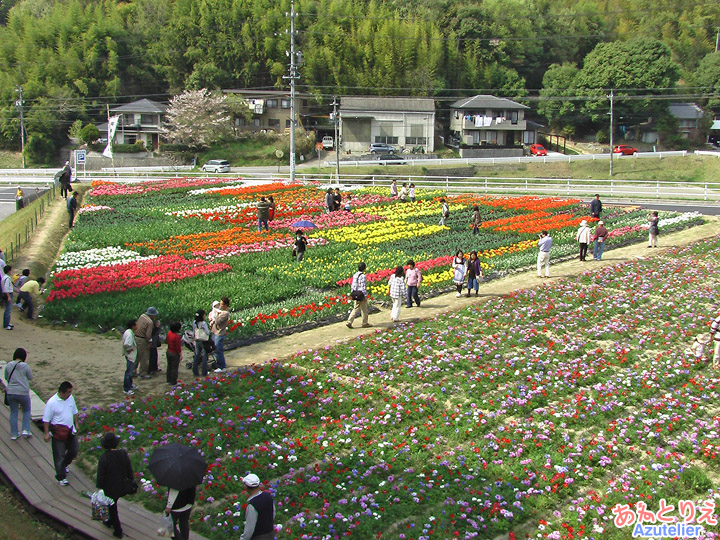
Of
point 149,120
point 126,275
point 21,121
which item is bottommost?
point 126,275

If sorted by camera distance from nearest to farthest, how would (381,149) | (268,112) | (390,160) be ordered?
(390,160) < (381,149) < (268,112)

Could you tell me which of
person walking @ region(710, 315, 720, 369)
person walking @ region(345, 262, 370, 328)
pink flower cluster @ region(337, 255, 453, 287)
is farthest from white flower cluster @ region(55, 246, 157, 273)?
person walking @ region(710, 315, 720, 369)

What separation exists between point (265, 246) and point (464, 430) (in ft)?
62.1

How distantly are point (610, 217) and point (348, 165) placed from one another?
→ 1436 inches

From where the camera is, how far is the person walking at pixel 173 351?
1544 centimetres

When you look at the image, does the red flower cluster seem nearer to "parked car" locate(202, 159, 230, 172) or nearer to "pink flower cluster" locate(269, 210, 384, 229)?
"pink flower cluster" locate(269, 210, 384, 229)

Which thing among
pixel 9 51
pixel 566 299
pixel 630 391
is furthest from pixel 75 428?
pixel 9 51

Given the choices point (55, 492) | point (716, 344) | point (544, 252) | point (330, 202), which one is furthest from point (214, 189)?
point (55, 492)

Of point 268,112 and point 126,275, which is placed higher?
point 268,112

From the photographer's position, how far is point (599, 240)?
2691 cm

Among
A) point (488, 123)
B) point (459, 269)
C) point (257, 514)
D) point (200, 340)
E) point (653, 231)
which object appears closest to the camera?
point (257, 514)

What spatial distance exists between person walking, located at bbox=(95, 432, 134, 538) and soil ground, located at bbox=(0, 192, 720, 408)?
205 inches

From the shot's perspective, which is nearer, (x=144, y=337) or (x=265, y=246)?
(x=144, y=337)

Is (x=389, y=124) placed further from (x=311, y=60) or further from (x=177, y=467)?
(x=177, y=467)
